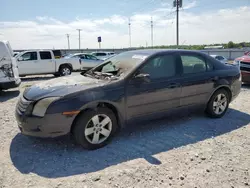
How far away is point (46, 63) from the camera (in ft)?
42.7

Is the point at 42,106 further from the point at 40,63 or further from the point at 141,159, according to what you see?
the point at 40,63

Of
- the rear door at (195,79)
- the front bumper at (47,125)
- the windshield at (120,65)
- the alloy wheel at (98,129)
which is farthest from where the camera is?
the rear door at (195,79)

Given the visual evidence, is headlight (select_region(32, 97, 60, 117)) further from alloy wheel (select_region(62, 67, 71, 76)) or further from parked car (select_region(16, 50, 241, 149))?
alloy wheel (select_region(62, 67, 71, 76))

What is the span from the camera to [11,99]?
7.24m

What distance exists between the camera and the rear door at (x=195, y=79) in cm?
Answer: 442

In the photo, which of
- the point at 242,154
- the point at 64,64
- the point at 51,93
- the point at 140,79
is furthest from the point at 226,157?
the point at 64,64

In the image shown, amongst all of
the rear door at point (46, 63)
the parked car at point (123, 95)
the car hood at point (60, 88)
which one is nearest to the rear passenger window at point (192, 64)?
the parked car at point (123, 95)

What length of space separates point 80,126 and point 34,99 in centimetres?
80

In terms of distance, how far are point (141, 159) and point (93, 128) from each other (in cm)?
88

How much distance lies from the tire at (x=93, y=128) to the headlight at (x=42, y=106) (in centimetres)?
49

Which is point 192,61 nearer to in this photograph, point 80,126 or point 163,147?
point 163,147

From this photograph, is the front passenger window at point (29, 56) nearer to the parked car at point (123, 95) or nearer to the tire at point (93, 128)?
the parked car at point (123, 95)

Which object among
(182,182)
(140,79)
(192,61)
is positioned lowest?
(182,182)

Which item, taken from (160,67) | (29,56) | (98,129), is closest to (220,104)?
(160,67)
